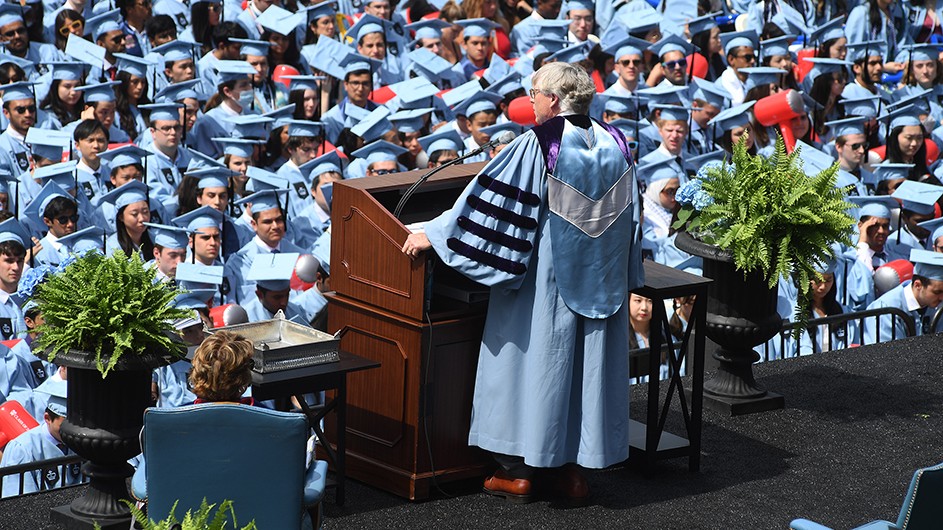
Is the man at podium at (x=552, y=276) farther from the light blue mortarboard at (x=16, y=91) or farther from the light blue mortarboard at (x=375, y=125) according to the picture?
the light blue mortarboard at (x=16, y=91)

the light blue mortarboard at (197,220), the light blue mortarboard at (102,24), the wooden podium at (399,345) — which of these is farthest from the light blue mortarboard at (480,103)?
the wooden podium at (399,345)

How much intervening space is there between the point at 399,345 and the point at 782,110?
22.2ft

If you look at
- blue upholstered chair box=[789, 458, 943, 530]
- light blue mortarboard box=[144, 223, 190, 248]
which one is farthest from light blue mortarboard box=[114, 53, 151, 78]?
blue upholstered chair box=[789, 458, 943, 530]

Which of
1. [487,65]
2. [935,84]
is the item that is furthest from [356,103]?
[935,84]

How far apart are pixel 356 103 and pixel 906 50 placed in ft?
19.1

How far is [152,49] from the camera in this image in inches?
417

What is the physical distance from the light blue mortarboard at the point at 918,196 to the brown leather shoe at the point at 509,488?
19.7 ft

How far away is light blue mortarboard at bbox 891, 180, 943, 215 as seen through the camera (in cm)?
1001

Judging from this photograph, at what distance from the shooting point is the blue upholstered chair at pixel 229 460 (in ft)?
12.0

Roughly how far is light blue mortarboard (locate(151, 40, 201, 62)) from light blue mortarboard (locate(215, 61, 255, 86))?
0.28 metres

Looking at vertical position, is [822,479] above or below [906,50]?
below

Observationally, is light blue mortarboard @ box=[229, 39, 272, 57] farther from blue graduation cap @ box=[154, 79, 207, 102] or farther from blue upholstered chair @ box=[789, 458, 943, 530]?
blue upholstered chair @ box=[789, 458, 943, 530]

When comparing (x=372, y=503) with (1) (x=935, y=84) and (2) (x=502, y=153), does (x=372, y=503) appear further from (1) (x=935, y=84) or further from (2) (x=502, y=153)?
(1) (x=935, y=84)

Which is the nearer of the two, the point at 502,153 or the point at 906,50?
the point at 502,153
